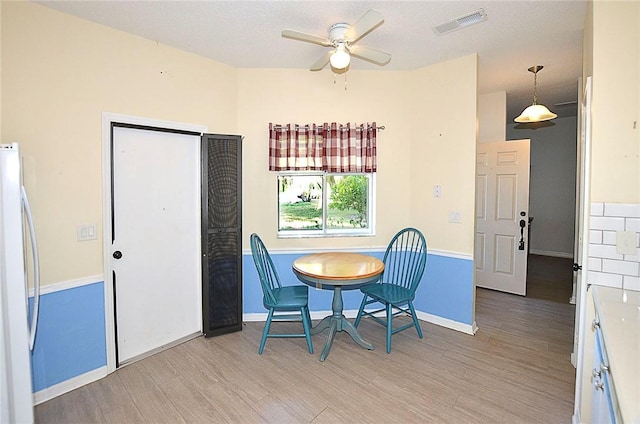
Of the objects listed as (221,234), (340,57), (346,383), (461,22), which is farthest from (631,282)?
(221,234)

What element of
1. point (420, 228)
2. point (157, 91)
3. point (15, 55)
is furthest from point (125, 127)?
point (420, 228)

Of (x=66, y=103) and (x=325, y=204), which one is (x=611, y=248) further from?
(x=66, y=103)

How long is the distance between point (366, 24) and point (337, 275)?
5.69ft

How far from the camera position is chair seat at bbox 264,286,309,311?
278cm

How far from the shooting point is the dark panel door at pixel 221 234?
3078 millimetres

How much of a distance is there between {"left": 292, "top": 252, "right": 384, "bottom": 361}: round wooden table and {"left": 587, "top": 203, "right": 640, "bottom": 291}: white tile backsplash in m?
1.37

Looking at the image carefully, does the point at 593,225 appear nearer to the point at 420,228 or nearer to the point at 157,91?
the point at 420,228

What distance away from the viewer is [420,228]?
360cm

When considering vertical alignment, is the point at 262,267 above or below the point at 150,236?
below

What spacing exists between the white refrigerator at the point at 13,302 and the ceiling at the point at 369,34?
128 cm

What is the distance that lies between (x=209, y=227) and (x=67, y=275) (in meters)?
1.10

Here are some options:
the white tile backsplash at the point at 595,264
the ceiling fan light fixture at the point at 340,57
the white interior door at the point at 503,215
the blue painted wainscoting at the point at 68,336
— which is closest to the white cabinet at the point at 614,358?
the white tile backsplash at the point at 595,264

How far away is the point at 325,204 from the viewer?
3688 mm

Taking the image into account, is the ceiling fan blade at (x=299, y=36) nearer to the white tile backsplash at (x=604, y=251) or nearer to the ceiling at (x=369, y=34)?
the ceiling at (x=369, y=34)
